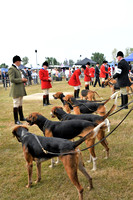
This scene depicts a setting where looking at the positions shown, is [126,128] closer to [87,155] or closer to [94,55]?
[87,155]

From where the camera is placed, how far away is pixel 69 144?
2938 mm

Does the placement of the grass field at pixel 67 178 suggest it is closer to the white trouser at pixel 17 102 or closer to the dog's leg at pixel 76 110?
the dog's leg at pixel 76 110

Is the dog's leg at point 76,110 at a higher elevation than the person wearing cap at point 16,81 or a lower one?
lower

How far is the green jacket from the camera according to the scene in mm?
6922

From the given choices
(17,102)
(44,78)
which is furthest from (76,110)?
(44,78)

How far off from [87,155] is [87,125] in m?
1.10

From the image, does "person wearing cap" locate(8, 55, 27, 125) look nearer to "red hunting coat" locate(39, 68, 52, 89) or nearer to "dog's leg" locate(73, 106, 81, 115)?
"dog's leg" locate(73, 106, 81, 115)

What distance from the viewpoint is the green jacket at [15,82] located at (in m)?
6.92

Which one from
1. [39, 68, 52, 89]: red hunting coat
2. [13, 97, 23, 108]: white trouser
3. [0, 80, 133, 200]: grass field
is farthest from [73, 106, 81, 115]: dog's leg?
[39, 68, 52, 89]: red hunting coat

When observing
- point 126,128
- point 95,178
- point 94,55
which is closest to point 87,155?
point 95,178

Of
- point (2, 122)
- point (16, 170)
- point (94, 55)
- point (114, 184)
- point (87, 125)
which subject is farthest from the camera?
point (94, 55)

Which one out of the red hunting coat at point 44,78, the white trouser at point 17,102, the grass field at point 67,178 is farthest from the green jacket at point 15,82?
the red hunting coat at point 44,78

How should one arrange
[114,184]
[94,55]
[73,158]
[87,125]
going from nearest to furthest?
[73,158] < [114,184] < [87,125] < [94,55]

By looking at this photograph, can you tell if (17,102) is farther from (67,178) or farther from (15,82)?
(67,178)
